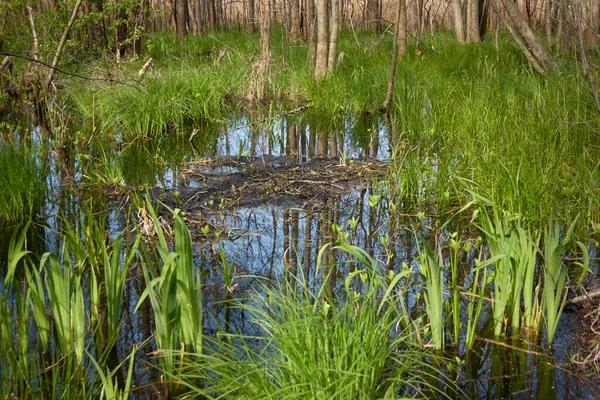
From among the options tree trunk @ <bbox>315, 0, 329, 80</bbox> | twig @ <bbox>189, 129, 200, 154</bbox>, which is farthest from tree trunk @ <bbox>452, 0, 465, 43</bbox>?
twig @ <bbox>189, 129, 200, 154</bbox>

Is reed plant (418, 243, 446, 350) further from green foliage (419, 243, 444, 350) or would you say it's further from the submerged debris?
the submerged debris

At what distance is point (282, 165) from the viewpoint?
6.00 metres

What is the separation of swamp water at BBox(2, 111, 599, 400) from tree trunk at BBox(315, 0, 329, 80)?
6.06 feet

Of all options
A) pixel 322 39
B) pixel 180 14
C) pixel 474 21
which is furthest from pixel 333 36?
pixel 180 14

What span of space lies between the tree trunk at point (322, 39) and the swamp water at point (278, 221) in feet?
6.06

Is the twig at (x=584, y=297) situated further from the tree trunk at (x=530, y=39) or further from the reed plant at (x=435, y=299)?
the tree trunk at (x=530, y=39)

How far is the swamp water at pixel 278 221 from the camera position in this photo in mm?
2723

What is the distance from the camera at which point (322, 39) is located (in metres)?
8.96

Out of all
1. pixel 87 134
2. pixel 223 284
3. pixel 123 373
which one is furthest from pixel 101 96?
pixel 123 373

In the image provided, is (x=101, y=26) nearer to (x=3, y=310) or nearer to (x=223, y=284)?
(x=223, y=284)

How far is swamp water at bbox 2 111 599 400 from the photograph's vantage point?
272 centimetres

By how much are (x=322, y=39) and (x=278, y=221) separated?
16.4 feet

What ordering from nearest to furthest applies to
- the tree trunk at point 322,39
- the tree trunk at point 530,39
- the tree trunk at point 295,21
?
the tree trunk at point 530,39 < the tree trunk at point 322,39 < the tree trunk at point 295,21

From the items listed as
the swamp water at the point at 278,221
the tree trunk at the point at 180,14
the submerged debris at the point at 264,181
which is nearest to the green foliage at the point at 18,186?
the swamp water at the point at 278,221
